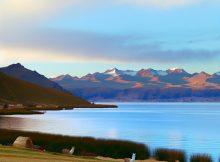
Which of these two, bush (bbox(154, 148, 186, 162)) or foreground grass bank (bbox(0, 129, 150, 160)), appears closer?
bush (bbox(154, 148, 186, 162))

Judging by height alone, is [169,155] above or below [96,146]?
below

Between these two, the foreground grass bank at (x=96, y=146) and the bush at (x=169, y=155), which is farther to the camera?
the foreground grass bank at (x=96, y=146)

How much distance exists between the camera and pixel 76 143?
191 ft

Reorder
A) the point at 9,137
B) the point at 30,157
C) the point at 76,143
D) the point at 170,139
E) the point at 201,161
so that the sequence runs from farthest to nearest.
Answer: the point at 170,139
the point at 9,137
the point at 76,143
the point at 201,161
the point at 30,157

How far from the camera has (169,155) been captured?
53.0 m

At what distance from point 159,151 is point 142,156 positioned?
1.97 metres

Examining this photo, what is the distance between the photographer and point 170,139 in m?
99.3

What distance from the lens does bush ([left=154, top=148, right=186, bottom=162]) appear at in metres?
52.5

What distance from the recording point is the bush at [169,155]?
52.5 metres

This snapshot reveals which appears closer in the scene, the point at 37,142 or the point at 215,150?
the point at 37,142

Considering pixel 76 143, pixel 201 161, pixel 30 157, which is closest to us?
pixel 30 157

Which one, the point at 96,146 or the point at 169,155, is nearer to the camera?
the point at 169,155

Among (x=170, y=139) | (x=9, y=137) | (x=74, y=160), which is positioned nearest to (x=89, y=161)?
(x=74, y=160)

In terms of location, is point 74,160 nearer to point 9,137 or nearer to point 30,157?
point 30,157
